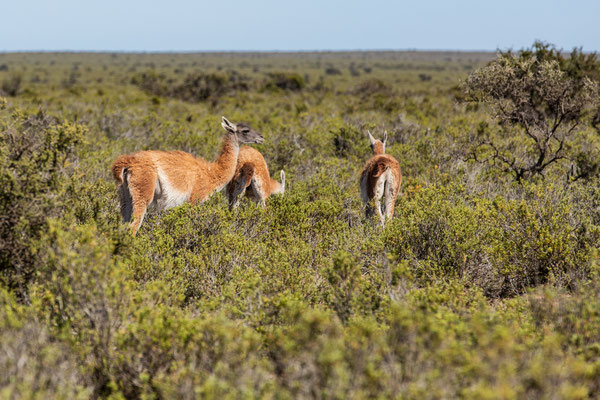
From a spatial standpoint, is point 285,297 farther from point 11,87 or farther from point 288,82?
point 288,82

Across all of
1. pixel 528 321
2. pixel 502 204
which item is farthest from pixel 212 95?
pixel 528 321

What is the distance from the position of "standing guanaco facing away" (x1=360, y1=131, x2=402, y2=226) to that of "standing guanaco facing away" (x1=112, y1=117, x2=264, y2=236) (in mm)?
2026

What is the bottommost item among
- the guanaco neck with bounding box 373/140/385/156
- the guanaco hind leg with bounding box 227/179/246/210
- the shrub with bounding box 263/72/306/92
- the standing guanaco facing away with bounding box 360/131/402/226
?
the guanaco hind leg with bounding box 227/179/246/210

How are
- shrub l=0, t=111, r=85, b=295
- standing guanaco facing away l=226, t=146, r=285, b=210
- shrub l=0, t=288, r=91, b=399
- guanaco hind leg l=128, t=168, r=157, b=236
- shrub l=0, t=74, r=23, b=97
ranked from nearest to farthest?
shrub l=0, t=288, r=91, b=399, shrub l=0, t=111, r=85, b=295, guanaco hind leg l=128, t=168, r=157, b=236, standing guanaco facing away l=226, t=146, r=285, b=210, shrub l=0, t=74, r=23, b=97

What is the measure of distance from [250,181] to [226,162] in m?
0.54

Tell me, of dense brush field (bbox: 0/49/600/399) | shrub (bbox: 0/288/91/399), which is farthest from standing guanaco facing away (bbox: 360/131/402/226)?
shrub (bbox: 0/288/91/399)

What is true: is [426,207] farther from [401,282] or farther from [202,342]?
[202,342]

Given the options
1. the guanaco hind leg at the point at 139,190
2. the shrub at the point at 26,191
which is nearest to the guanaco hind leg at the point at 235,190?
the guanaco hind leg at the point at 139,190

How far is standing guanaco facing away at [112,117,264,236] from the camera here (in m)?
5.57

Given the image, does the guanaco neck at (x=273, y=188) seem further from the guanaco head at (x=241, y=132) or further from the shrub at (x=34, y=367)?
the shrub at (x=34, y=367)

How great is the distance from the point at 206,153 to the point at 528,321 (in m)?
8.57

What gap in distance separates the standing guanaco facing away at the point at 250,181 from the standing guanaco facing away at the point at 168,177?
0.90 feet

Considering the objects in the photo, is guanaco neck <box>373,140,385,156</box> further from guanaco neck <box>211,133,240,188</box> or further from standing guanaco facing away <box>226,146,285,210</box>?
guanaco neck <box>211,133,240,188</box>

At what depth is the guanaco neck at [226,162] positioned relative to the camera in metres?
6.88
